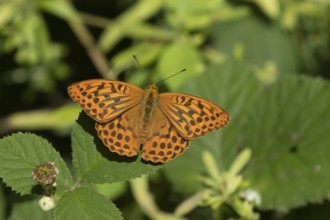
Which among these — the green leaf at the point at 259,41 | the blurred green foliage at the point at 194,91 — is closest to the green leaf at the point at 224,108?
the blurred green foliage at the point at 194,91

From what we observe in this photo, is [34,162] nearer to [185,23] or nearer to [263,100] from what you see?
[263,100]

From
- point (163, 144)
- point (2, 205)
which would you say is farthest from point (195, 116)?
point (2, 205)

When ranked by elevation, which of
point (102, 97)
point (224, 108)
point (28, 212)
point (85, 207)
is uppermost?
point (102, 97)

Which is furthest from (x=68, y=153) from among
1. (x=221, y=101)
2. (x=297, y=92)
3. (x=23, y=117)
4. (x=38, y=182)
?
(x=38, y=182)

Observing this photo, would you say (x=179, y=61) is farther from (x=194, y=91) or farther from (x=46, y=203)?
(x=46, y=203)

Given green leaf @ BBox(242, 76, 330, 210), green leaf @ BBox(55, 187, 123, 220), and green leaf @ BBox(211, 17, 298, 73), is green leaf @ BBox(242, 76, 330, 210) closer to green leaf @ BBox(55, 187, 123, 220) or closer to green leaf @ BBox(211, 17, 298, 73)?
green leaf @ BBox(55, 187, 123, 220)

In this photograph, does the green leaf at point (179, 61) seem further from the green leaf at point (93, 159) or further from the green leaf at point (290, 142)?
the green leaf at point (93, 159)

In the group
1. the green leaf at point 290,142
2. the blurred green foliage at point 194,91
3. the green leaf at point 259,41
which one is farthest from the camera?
the green leaf at point 259,41

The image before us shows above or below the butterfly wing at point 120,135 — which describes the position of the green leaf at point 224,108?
below
